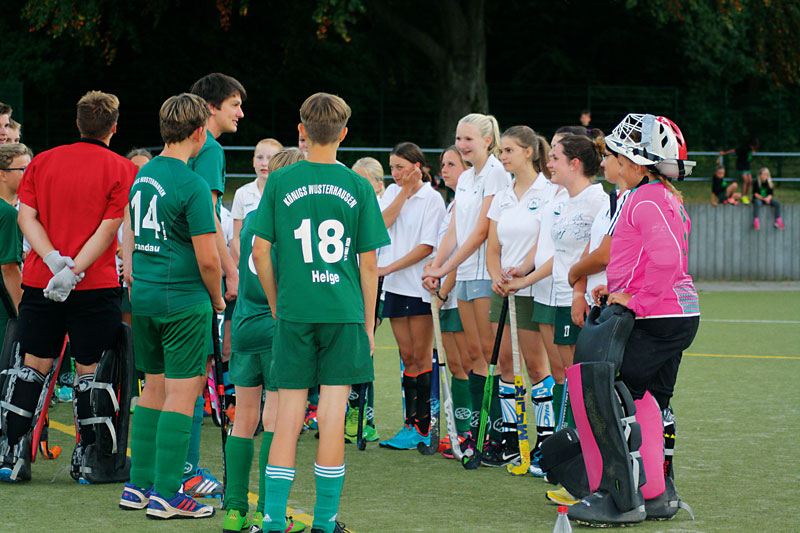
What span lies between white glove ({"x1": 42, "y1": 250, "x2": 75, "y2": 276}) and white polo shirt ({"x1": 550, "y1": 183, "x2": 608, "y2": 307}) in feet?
9.14

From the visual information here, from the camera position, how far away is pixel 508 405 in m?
6.80

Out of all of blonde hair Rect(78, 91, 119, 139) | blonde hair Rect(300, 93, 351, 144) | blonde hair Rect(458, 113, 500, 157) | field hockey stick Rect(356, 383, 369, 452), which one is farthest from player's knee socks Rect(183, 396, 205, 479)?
blonde hair Rect(458, 113, 500, 157)

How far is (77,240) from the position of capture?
236 inches

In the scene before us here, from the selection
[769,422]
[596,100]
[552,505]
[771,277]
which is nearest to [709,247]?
[771,277]

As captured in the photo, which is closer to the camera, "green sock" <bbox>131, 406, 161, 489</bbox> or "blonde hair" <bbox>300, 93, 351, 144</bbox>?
"blonde hair" <bbox>300, 93, 351, 144</bbox>

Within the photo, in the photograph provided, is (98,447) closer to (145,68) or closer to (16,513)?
(16,513)

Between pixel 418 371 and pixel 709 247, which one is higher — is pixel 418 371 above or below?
below

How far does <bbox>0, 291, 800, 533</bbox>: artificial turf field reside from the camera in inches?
210

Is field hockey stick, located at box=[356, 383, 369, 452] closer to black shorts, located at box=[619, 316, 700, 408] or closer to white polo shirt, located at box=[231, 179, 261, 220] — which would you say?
white polo shirt, located at box=[231, 179, 261, 220]

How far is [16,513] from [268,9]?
23.1 metres

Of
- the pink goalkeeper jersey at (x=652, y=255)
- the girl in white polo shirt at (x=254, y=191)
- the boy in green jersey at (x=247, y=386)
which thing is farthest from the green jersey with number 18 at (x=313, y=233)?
the girl in white polo shirt at (x=254, y=191)

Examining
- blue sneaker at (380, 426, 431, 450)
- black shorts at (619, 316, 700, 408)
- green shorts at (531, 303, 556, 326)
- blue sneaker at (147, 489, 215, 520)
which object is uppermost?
green shorts at (531, 303, 556, 326)

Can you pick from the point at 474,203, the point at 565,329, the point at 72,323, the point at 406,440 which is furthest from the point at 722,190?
the point at 72,323

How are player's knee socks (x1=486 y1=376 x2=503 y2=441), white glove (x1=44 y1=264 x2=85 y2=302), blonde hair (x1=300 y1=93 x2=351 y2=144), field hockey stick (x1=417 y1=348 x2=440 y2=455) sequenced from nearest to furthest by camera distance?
1. blonde hair (x1=300 y1=93 x2=351 y2=144)
2. white glove (x1=44 y1=264 x2=85 y2=302)
3. player's knee socks (x1=486 y1=376 x2=503 y2=441)
4. field hockey stick (x1=417 y1=348 x2=440 y2=455)
